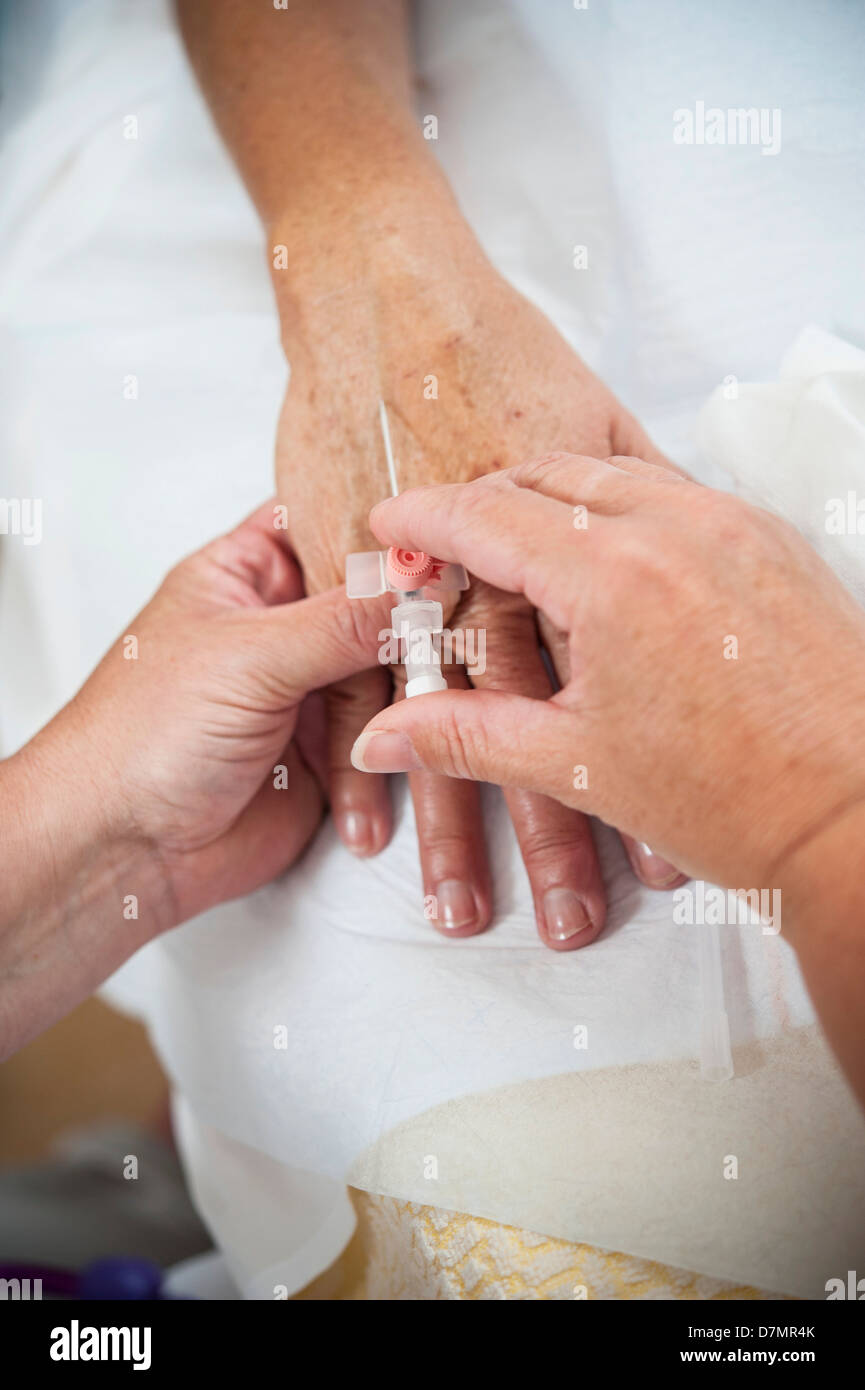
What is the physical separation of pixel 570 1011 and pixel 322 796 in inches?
14.2

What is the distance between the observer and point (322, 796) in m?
1.07

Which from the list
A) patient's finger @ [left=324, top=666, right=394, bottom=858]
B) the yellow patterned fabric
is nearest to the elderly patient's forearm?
patient's finger @ [left=324, top=666, right=394, bottom=858]

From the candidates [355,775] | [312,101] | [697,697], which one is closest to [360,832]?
[355,775]

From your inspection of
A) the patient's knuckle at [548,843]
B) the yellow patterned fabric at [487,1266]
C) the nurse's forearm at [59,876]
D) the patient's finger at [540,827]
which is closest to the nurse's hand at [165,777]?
the nurse's forearm at [59,876]

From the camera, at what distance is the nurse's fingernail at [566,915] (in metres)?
0.86

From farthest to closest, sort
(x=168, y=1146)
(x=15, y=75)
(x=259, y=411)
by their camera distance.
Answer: (x=168, y=1146), (x=15, y=75), (x=259, y=411)

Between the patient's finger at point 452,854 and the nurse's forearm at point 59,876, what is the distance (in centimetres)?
27

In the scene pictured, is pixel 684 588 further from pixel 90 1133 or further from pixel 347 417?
pixel 90 1133

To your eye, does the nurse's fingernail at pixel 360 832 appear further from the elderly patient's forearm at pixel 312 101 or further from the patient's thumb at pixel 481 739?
the elderly patient's forearm at pixel 312 101

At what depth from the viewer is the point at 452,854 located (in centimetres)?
91

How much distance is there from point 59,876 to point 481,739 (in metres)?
0.48

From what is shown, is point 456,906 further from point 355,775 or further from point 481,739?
point 481,739
